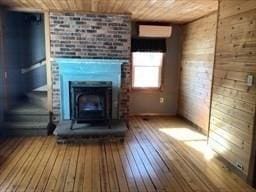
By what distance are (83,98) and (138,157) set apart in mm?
1479

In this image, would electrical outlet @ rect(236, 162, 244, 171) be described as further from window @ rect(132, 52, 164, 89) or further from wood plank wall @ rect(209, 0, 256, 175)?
window @ rect(132, 52, 164, 89)

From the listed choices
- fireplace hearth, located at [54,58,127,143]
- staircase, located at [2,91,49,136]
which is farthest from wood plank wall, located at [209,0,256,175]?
staircase, located at [2,91,49,136]

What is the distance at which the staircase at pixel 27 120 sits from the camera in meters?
4.63

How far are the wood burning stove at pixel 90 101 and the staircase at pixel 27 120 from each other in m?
0.71

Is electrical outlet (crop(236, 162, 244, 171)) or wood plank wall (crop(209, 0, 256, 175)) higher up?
wood plank wall (crop(209, 0, 256, 175))

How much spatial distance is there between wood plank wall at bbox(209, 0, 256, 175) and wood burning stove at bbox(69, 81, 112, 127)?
183 centimetres

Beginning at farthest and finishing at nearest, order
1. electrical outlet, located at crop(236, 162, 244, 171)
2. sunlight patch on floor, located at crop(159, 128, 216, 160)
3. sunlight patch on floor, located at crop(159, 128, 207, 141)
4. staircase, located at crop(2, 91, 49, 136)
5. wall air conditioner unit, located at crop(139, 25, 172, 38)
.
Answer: wall air conditioner unit, located at crop(139, 25, 172, 38) → sunlight patch on floor, located at crop(159, 128, 207, 141) → staircase, located at crop(2, 91, 49, 136) → sunlight patch on floor, located at crop(159, 128, 216, 160) → electrical outlet, located at crop(236, 162, 244, 171)

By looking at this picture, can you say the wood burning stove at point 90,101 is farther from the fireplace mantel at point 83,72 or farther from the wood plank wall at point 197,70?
the wood plank wall at point 197,70

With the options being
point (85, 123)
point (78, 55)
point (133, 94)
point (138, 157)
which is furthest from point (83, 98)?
point (133, 94)

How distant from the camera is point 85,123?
4.65 metres

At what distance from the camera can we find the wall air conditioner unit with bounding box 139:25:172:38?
5.83 meters

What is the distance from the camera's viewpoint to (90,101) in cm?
454

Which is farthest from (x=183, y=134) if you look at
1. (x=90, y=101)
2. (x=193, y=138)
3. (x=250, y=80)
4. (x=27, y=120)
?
(x=27, y=120)

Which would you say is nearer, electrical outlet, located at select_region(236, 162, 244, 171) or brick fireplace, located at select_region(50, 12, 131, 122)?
electrical outlet, located at select_region(236, 162, 244, 171)
